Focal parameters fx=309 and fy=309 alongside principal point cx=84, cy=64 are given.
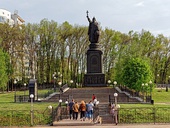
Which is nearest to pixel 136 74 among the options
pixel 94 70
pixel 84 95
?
A: pixel 94 70

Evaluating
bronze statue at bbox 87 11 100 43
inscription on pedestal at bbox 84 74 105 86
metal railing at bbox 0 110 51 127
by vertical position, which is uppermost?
bronze statue at bbox 87 11 100 43

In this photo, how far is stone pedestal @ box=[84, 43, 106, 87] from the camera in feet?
148

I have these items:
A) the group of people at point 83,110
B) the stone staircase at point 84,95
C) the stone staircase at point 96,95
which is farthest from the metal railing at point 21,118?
the stone staircase at point 84,95

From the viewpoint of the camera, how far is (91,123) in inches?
812

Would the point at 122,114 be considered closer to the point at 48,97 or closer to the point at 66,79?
the point at 48,97

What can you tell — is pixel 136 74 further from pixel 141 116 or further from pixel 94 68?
pixel 141 116

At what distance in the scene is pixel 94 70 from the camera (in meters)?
45.7

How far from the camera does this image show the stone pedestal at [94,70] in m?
45.2

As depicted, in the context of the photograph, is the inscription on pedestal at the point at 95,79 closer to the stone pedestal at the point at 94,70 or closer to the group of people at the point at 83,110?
the stone pedestal at the point at 94,70

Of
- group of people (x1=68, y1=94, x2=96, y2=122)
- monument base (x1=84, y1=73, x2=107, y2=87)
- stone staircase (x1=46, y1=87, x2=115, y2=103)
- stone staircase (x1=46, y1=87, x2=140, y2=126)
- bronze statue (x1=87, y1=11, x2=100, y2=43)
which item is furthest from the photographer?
bronze statue (x1=87, y1=11, x2=100, y2=43)

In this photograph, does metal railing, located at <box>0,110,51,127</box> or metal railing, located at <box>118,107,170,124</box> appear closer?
metal railing, located at <box>0,110,51,127</box>

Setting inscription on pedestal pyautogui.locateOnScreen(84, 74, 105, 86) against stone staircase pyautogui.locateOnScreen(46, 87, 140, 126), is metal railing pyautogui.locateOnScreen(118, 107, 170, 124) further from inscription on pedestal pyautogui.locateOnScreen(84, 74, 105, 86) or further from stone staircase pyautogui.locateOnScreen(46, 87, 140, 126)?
inscription on pedestal pyautogui.locateOnScreen(84, 74, 105, 86)

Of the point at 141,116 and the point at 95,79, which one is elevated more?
the point at 95,79

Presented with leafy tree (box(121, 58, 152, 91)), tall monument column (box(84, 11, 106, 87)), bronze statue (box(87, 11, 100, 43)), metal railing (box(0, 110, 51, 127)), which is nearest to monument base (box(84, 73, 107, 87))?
tall monument column (box(84, 11, 106, 87))
